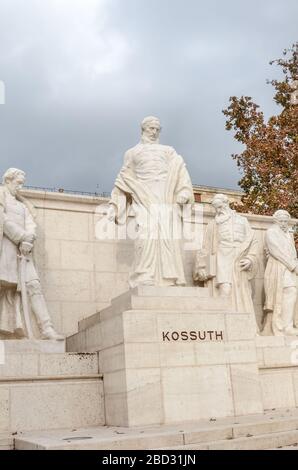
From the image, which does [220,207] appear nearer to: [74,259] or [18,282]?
[74,259]

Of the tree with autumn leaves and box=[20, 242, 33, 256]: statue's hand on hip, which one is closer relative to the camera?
box=[20, 242, 33, 256]: statue's hand on hip

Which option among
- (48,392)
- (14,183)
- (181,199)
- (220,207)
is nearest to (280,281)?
(220,207)

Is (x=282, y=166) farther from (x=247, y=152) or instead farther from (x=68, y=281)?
(x=68, y=281)

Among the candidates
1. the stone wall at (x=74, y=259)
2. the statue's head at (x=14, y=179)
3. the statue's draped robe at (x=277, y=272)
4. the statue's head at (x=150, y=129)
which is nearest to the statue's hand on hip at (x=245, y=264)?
the statue's draped robe at (x=277, y=272)

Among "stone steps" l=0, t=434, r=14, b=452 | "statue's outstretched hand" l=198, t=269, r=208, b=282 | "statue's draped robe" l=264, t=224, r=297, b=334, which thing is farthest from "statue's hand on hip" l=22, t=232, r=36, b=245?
"statue's draped robe" l=264, t=224, r=297, b=334

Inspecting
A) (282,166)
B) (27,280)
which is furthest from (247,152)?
(27,280)

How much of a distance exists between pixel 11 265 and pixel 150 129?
3.50 m

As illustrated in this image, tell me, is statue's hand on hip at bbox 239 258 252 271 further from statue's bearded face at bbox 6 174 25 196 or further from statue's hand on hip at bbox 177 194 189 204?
statue's bearded face at bbox 6 174 25 196

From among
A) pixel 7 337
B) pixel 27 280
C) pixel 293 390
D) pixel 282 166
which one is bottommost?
pixel 293 390

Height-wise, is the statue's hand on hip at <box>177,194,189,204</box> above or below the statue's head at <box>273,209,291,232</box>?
below

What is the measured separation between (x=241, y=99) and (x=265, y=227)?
9.21 m

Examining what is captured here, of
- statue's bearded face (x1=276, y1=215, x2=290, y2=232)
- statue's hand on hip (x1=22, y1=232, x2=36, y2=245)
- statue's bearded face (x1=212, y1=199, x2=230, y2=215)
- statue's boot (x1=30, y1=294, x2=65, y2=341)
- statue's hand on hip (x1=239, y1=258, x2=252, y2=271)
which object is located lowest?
statue's boot (x1=30, y1=294, x2=65, y2=341)

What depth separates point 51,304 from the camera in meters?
12.5

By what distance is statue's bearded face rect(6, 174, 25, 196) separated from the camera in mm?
11773
